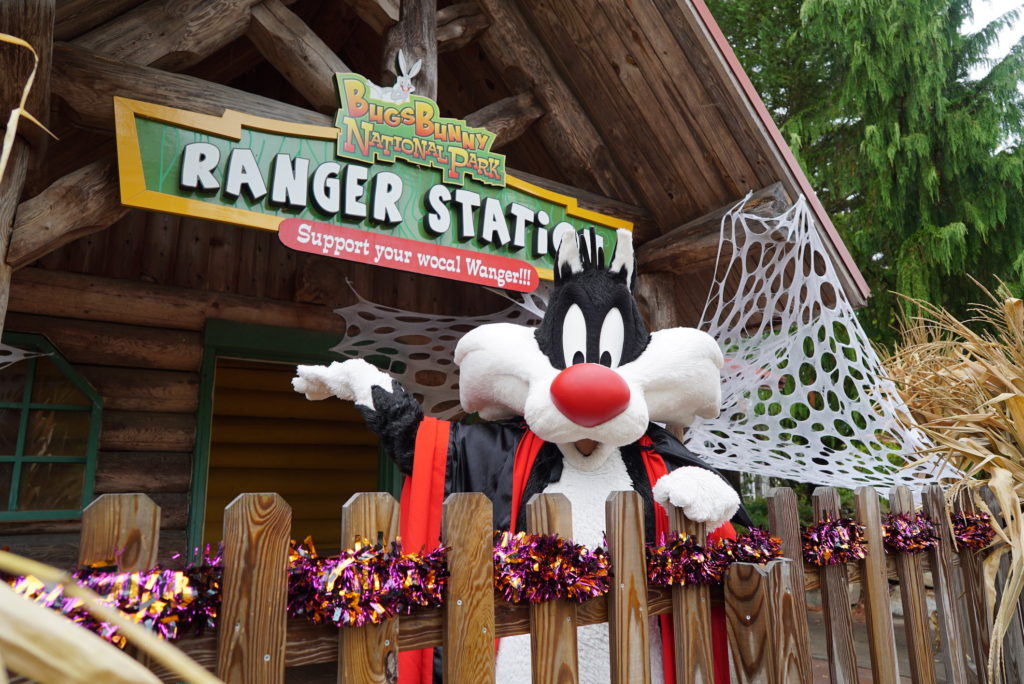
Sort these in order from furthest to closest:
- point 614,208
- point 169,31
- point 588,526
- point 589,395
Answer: point 614,208 < point 169,31 < point 588,526 < point 589,395

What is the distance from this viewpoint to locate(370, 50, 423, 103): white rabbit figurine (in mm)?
2951

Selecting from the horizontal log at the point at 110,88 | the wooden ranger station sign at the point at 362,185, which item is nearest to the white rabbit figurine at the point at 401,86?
the wooden ranger station sign at the point at 362,185

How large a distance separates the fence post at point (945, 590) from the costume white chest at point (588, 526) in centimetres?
102

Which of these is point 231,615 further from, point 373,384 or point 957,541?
point 957,541

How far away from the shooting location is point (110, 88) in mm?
2428

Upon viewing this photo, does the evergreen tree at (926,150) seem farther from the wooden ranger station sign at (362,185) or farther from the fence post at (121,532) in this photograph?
the fence post at (121,532)

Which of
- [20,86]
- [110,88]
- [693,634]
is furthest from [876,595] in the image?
[110,88]

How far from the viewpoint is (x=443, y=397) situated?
11.4 feet

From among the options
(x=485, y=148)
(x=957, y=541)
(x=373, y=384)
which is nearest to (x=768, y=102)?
(x=485, y=148)

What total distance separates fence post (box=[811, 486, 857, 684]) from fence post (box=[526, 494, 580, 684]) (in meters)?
0.80

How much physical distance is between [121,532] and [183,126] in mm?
2118

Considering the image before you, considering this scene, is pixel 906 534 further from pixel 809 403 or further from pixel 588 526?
pixel 809 403

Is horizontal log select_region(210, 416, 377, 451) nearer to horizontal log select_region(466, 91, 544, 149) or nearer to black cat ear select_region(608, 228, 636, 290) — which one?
horizontal log select_region(466, 91, 544, 149)

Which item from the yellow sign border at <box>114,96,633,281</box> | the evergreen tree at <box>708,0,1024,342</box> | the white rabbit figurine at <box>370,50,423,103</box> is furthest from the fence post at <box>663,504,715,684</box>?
the evergreen tree at <box>708,0,1024,342</box>
